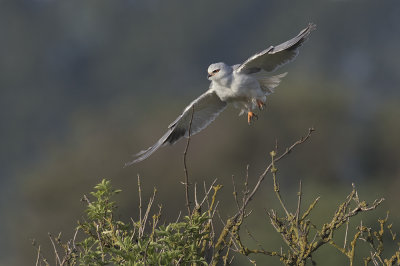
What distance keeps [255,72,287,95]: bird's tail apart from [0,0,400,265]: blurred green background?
121 cm

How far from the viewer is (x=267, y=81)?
6258mm

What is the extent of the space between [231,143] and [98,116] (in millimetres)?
16218

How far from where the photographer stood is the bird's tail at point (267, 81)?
246 inches

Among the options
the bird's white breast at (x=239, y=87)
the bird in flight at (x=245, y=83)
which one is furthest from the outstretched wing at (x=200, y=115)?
the bird's white breast at (x=239, y=87)

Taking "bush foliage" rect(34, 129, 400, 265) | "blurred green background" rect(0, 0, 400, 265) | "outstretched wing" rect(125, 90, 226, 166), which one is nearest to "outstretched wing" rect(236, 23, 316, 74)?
"outstretched wing" rect(125, 90, 226, 166)

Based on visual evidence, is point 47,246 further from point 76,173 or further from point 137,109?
point 137,109

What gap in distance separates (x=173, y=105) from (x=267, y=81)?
97.3ft

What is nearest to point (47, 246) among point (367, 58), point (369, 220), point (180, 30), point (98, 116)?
point (369, 220)

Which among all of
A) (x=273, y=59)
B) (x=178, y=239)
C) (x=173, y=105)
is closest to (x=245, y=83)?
(x=273, y=59)

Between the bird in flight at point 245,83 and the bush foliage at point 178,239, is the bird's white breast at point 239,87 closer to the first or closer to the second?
the bird in flight at point 245,83

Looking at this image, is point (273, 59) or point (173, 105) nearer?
point (273, 59)

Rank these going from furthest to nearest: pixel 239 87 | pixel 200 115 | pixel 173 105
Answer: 1. pixel 173 105
2. pixel 200 115
3. pixel 239 87

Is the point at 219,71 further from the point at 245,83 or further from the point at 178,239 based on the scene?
the point at 178,239

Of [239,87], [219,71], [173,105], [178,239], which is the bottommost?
[178,239]
